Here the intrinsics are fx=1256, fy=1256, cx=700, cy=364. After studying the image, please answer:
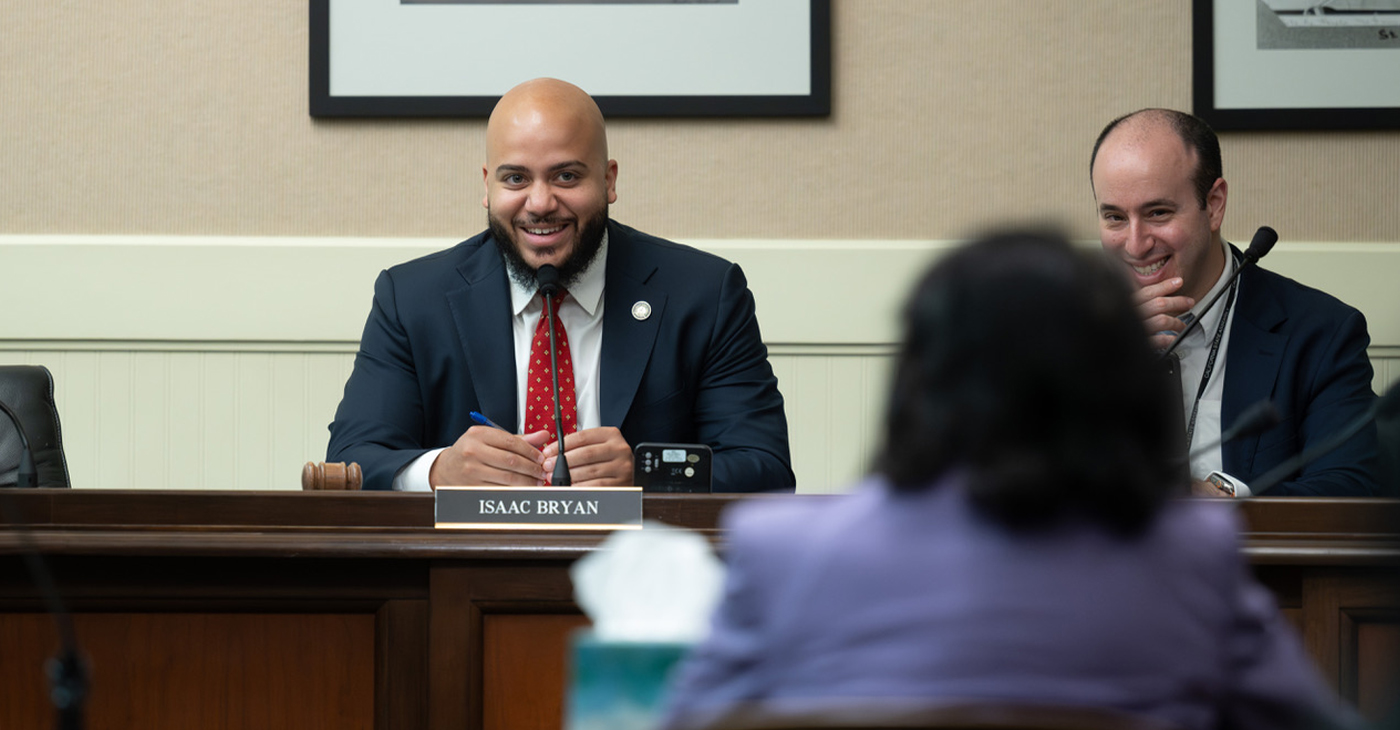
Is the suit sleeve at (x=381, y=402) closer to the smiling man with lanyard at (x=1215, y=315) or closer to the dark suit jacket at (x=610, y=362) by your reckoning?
the dark suit jacket at (x=610, y=362)

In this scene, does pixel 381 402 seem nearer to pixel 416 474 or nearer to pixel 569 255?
pixel 416 474

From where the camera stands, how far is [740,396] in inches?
91.2

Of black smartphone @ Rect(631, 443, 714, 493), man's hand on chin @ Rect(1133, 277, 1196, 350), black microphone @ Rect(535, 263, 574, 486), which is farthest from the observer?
man's hand on chin @ Rect(1133, 277, 1196, 350)

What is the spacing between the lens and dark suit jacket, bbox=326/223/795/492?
2.26 metres

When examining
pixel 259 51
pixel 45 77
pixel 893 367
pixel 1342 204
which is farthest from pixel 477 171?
pixel 893 367

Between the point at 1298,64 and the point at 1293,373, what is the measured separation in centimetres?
118

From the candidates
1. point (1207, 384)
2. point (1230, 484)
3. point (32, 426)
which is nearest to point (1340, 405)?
point (1207, 384)

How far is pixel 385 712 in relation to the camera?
152cm

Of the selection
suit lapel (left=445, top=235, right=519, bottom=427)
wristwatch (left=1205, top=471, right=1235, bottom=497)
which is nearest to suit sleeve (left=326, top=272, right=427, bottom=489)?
suit lapel (left=445, top=235, right=519, bottom=427)

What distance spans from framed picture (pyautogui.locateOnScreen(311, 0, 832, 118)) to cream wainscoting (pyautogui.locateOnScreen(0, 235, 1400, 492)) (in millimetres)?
339

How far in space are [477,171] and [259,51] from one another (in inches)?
23.1

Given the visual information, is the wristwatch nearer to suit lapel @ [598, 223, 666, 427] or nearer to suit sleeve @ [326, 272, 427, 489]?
suit lapel @ [598, 223, 666, 427]

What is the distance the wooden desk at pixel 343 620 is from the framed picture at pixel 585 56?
5.35 feet

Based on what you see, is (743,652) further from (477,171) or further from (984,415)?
(477,171)
